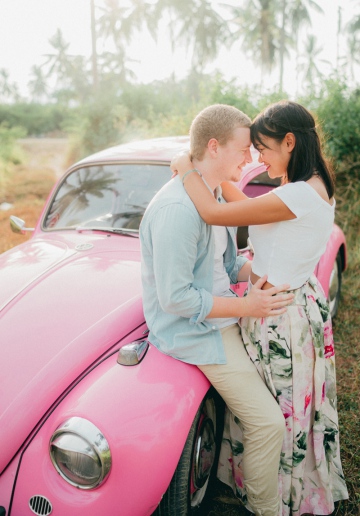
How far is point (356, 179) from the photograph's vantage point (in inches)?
304

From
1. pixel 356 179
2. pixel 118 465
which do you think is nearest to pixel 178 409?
pixel 118 465

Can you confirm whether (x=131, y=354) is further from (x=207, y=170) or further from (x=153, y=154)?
(x=153, y=154)

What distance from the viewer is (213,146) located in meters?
2.15

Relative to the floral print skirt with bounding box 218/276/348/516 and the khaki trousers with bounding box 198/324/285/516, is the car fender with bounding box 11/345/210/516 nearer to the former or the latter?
the khaki trousers with bounding box 198/324/285/516

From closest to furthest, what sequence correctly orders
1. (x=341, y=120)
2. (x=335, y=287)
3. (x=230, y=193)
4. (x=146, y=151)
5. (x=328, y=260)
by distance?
(x=230, y=193)
(x=146, y=151)
(x=328, y=260)
(x=335, y=287)
(x=341, y=120)

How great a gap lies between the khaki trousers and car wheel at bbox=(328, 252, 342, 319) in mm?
2407

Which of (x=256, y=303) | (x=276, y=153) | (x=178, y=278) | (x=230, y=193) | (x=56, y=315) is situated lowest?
(x=56, y=315)

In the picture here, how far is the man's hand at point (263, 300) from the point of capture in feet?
7.25

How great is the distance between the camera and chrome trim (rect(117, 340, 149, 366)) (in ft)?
7.07

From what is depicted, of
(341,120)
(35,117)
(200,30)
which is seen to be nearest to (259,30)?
(200,30)

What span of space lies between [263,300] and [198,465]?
887 millimetres

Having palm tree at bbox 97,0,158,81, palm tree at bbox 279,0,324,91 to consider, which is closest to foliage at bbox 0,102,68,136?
palm tree at bbox 97,0,158,81

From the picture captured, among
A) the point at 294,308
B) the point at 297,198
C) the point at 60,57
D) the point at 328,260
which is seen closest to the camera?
the point at 297,198

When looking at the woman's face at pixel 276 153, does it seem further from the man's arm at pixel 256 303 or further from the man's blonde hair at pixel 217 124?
the man's arm at pixel 256 303
